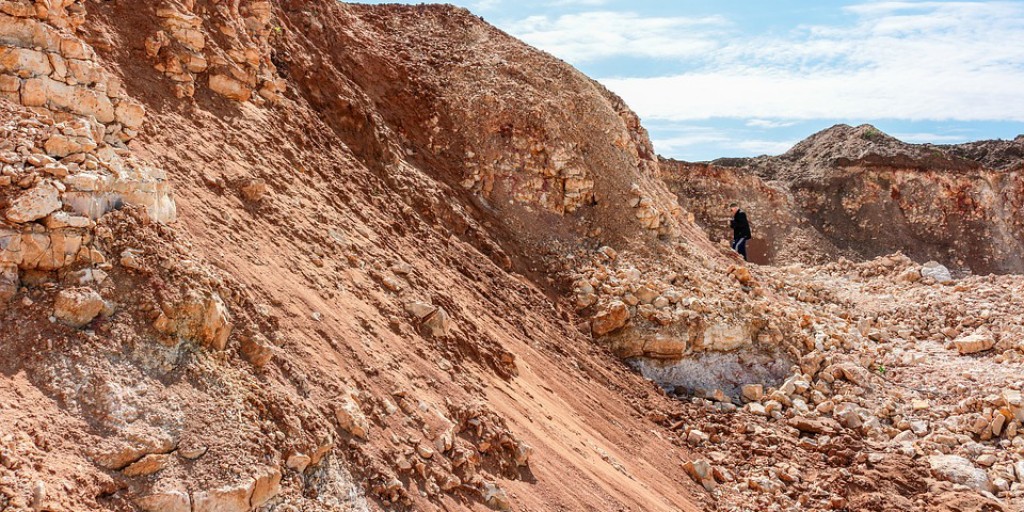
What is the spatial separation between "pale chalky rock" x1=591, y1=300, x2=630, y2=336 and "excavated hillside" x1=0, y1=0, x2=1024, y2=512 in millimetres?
45

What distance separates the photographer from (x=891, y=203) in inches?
931

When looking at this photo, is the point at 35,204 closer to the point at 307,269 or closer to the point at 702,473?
the point at 307,269

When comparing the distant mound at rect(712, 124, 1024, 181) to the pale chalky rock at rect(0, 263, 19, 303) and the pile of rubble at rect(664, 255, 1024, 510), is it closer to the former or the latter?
the pile of rubble at rect(664, 255, 1024, 510)

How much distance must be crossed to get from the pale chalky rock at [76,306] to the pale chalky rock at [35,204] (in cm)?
49

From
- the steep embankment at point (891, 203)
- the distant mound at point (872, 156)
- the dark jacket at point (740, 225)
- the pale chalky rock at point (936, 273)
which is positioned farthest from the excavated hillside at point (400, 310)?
the distant mound at point (872, 156)

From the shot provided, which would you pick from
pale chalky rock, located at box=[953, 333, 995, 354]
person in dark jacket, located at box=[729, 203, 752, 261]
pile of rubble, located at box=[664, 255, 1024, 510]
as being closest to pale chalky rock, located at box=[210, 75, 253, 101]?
pile of rubble, located at box=[664, 255, 1024, 510]

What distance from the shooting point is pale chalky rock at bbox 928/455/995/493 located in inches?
298

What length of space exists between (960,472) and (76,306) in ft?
28.2

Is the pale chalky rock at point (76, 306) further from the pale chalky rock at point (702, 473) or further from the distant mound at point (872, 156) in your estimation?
the distant mound at point (872, 156)

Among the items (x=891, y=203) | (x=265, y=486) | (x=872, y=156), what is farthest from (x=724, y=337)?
(x=872, y=156)

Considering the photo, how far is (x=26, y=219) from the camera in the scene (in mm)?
3918

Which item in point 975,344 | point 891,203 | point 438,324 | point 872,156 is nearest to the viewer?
point 438,324

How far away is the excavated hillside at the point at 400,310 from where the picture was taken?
3852 millimetres

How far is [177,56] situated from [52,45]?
1987 millimetres
